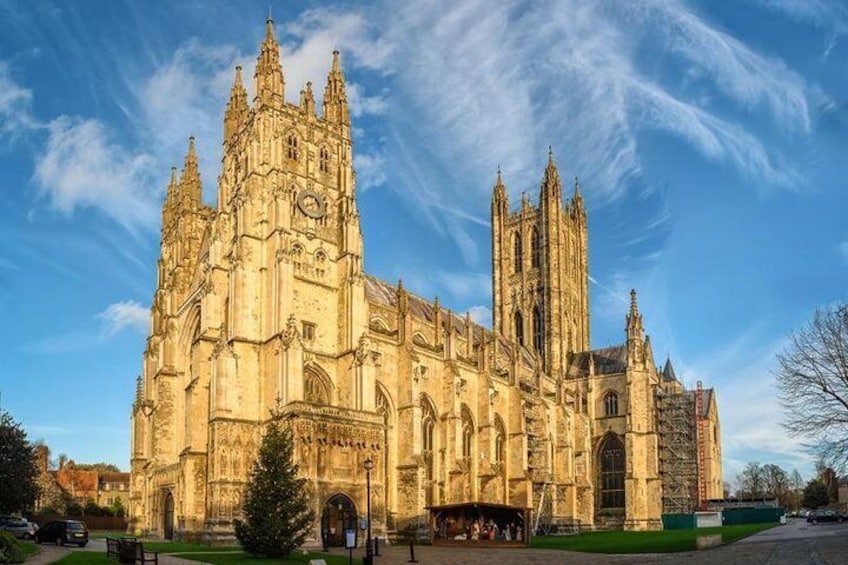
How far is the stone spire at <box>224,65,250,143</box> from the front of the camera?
188 ft

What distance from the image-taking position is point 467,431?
6034cm

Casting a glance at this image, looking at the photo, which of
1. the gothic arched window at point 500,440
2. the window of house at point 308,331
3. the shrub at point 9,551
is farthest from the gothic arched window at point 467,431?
the shrub at point 9,551

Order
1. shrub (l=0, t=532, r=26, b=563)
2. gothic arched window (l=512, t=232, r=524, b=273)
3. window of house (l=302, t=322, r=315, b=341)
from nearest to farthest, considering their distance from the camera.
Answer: shrub (l=0, t=532, r=26, b=563) → window of house (l=302, t=322, r=315, b=341) → gothic arched window (l=512, t=232, r=524, b=273)

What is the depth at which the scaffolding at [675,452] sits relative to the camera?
86.5 meters

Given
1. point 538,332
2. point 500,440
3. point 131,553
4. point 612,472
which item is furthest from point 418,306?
point 131,553

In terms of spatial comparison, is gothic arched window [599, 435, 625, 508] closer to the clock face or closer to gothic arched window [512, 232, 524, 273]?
gothic arched window [512, 232, 524, 273]

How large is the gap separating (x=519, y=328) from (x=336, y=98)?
41.2 meters

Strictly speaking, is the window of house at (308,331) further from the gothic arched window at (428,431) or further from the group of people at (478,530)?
the group of people at (478,530)

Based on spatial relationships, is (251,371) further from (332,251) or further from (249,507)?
(249,507)

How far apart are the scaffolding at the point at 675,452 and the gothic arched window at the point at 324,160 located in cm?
4803

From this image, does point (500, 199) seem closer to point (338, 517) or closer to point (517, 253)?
point (517, 253)

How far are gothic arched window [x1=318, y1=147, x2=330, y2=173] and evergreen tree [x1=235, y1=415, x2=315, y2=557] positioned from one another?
84.4 feet

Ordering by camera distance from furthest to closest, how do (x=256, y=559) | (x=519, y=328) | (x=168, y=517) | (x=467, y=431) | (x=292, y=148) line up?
1. (x=519, y=328)
2. (x=467, y=431)
3. (x=292, y=148)
4. (x=168, y=517)
5. (x=256, y=559)

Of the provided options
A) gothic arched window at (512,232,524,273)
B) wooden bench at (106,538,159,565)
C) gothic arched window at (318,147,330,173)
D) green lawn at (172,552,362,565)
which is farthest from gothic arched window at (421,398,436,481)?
gothic arched window at (512,232,524,273)
